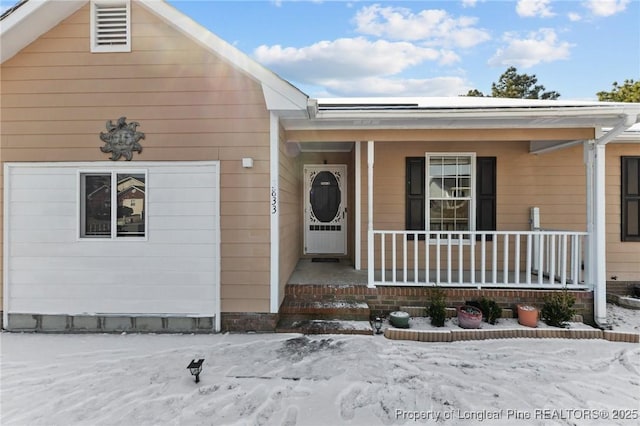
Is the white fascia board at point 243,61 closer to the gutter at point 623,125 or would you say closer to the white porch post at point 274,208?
the white porch post at point 274,208

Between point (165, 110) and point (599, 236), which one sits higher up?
point (165, 110)

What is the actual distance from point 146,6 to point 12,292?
4308mm

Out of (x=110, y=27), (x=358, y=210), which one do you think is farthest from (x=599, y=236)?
(x=110, y=27)

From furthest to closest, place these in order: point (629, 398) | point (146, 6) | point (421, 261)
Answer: point (421, 261) < point (146, 6) < point (629, 398)

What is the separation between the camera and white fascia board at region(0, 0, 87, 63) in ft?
12.5

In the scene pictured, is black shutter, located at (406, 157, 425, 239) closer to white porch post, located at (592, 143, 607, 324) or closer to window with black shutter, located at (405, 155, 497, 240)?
window with black shutter, located at (405, 155, 497, 240)

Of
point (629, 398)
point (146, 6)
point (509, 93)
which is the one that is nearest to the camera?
point (629, 398)

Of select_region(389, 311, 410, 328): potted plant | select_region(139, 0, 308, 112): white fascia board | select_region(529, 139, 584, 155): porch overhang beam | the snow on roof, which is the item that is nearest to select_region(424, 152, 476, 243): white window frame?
the snow on roof

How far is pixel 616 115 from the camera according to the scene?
4.16m

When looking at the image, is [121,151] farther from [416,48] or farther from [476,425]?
[416,48]

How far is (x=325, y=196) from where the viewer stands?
279 inches

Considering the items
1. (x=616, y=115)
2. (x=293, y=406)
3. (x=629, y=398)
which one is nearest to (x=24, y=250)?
(x=293, y=406)

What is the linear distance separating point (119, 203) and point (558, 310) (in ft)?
20.6

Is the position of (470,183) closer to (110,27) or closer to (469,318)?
(469,318)
